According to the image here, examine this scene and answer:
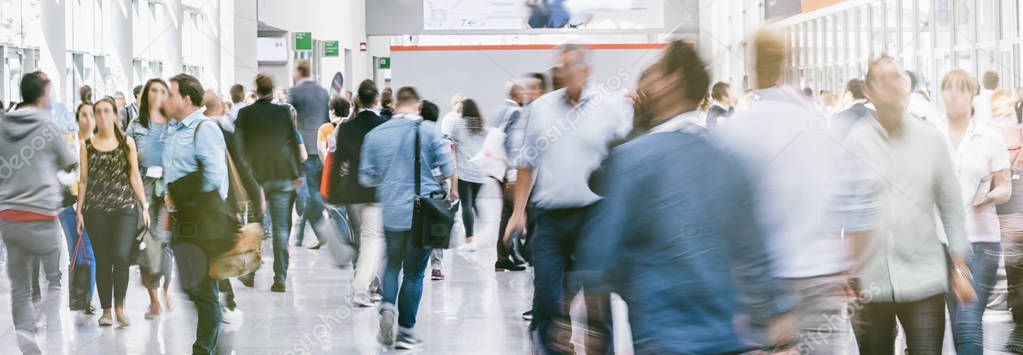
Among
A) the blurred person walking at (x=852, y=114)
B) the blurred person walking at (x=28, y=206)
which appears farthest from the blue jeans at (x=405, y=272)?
the blurred person walking at (x=852, y=114)

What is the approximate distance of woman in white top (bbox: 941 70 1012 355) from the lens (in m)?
6.16

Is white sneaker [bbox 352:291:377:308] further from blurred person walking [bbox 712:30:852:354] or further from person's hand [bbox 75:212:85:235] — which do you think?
blurred person walking [bbox 712:30:852:354]

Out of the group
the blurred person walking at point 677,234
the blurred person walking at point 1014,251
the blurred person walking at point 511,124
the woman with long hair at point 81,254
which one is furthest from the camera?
the blurred person walking at point 511,124

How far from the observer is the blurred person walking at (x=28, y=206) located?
6617mm

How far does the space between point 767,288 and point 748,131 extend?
1036mm

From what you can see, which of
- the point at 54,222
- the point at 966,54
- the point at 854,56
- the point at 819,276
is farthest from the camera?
the point at 854,56

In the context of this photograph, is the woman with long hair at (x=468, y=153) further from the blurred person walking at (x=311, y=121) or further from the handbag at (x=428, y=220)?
the handbag at (x=428, y=220)

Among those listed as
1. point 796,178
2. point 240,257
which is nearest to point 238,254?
point 240,257

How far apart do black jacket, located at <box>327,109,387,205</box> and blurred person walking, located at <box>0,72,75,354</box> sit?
7.50 ft

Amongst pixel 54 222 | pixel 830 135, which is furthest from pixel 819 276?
pixel 54 222

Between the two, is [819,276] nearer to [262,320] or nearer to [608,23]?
[262,320]

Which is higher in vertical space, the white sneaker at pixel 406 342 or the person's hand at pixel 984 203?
the person's hand at pixel 984 203

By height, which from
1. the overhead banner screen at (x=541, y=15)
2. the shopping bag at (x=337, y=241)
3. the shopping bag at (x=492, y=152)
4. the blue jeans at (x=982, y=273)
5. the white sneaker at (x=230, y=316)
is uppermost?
the overhead banner screen at (x=541, y=15)

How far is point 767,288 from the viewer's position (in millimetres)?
3344
